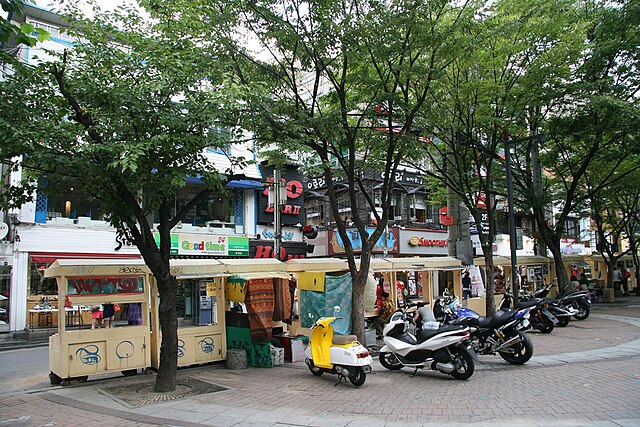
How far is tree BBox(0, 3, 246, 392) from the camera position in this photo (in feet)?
26.6

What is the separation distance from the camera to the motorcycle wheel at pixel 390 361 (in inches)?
392

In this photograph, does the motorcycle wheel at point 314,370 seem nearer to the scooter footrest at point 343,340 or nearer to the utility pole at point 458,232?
the scooter footrest at point 343,340

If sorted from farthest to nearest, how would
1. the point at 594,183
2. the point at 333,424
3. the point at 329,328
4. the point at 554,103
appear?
the point at 594,183 < the point at 554,103 < the point at 329,328 < the point at 333,424

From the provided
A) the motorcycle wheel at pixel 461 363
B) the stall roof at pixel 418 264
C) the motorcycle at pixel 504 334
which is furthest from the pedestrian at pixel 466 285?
the motorcycle wheel at pixel 461 363

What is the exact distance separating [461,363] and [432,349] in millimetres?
567

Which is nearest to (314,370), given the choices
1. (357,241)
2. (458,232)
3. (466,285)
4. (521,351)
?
(521,351)

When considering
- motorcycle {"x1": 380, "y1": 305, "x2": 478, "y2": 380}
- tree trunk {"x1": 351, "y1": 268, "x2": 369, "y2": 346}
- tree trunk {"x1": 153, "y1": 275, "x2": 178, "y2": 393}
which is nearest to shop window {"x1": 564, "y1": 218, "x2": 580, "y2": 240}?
tree trunk {"x1": 351, "y1": 268, "x2": 369, "y2": 346}

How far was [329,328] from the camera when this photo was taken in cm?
938

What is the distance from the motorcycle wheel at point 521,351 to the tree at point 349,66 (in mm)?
3260

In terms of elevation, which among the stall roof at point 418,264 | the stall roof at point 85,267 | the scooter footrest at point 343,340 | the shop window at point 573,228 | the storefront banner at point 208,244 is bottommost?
the scooter footrest at point 343,340

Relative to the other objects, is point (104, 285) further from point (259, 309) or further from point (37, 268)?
point (37, 268)

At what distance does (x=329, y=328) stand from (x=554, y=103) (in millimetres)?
12446

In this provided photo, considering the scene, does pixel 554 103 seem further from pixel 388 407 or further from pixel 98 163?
pixel 98 163

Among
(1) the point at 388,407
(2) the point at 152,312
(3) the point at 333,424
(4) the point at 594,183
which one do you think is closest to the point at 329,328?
A: (1) the point at 388,407
